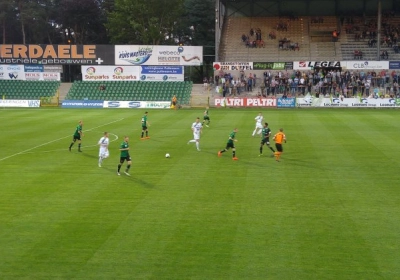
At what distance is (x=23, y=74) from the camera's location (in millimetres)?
71312

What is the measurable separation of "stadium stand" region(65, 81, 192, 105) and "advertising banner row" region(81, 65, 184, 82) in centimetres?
63

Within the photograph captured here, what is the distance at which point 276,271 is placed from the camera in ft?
41.4

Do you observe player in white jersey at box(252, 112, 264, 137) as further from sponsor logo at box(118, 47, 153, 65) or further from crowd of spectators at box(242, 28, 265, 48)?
crowd of spectators at box(242, 28, 265, 48)

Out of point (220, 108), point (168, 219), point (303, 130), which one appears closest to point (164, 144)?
point (303, 130)

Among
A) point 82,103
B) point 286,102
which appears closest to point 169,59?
point 82,103

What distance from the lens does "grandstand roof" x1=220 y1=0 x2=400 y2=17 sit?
79.6 metres

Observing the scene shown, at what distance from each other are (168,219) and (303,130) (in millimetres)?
24483

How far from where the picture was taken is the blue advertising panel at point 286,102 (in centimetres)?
6122

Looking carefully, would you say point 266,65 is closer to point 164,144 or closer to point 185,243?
point 164,144

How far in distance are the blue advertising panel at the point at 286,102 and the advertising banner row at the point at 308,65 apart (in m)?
5.86

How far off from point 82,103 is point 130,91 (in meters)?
6.89

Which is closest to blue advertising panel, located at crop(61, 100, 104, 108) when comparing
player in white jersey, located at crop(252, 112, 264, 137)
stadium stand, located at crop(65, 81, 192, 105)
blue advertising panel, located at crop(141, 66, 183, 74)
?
stadium stand, located at crop(65, 81, 192, 105)

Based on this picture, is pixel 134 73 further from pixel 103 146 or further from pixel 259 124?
pixel 103 146

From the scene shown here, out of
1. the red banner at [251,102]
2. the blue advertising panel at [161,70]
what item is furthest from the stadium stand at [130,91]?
the red banner at [251,102]
